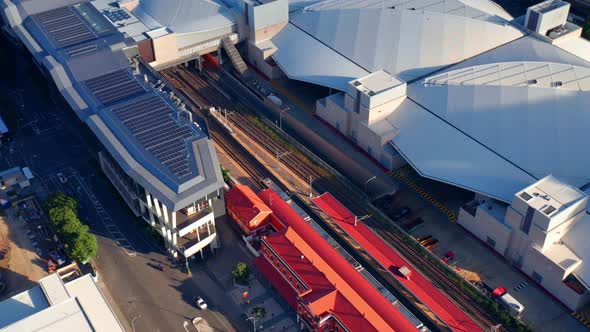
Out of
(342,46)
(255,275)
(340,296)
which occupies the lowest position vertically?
(255,275)

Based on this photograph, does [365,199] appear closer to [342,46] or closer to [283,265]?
[283,265]

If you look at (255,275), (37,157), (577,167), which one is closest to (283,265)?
(255,275)

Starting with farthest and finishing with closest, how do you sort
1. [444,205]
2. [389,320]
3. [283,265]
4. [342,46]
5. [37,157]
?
1. [342,46]
2. [37,157]
3. [444,205]
4. [283,265]
5. [389,320]

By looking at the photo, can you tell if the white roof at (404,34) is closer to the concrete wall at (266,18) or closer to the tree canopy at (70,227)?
the concrete wall at (266,18)

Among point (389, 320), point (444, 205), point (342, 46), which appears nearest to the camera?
point (389, 320)

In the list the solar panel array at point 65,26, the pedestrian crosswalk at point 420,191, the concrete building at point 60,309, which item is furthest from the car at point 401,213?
the solar panel array at point 65,26

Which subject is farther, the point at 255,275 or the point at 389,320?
A: the point at 255,275

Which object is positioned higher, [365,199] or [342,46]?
[342,46]
